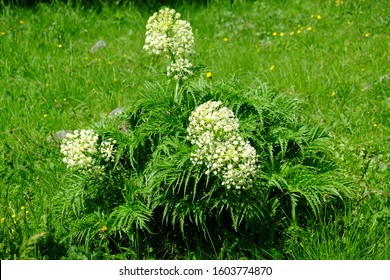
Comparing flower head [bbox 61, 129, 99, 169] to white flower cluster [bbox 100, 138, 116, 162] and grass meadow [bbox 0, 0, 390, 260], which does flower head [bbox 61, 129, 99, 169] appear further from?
grass meadow [bbox 0, 0, 390, 260]

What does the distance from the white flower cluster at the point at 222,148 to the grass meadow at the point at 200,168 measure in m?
0.15

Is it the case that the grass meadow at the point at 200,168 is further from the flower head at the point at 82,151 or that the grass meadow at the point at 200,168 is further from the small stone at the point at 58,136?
the flower head at the point at 82,151

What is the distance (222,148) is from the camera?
140 inches

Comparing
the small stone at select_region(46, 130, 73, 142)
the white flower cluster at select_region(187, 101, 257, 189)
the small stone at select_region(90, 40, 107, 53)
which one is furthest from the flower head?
the small stone at select_region(90, 40, 107, 53)

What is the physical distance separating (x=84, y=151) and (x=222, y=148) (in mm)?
867

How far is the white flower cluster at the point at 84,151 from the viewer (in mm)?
3807

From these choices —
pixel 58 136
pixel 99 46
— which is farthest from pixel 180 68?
pixel 99 46

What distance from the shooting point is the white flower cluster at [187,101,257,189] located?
3.53 metres

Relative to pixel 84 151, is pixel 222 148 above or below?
above

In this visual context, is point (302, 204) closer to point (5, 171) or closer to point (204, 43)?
point (5, 171)

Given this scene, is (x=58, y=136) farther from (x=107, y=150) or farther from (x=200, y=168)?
(x=200, y=168)

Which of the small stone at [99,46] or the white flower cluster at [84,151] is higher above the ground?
the white flower cluster at [84,151]

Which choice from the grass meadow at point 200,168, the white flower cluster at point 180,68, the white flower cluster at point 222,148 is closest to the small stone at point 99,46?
the grass meadow at point 200,168
